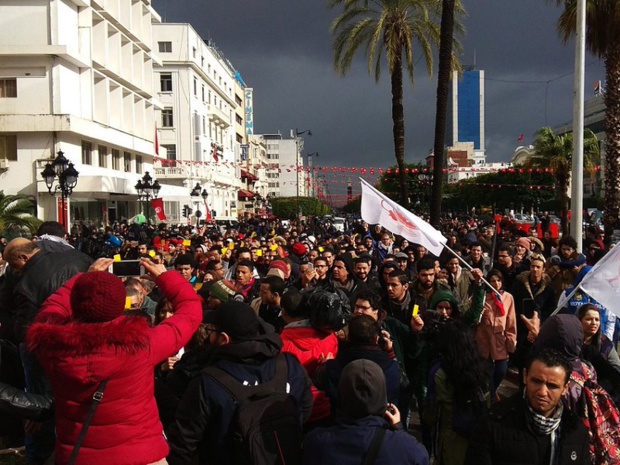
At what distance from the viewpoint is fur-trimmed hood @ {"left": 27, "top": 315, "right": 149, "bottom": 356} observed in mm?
2812

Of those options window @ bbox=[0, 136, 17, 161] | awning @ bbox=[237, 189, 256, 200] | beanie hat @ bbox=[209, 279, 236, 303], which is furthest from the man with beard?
awning @ bbox=[237, 189, 256, 200]

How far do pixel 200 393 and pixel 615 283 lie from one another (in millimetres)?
3380

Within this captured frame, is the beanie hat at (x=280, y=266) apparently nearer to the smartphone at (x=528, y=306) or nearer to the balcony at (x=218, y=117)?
the smartphone at (x=528, y=306)

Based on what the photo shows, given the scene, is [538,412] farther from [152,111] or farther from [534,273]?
[152,111]

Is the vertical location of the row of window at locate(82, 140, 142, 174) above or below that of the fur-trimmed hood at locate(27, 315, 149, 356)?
above

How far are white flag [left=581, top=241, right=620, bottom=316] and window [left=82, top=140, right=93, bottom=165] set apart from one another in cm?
3184

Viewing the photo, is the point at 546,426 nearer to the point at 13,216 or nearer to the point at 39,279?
the point at 39,279

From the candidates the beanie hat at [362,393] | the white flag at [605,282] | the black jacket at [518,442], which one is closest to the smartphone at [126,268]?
the beanie hat at [362,393]

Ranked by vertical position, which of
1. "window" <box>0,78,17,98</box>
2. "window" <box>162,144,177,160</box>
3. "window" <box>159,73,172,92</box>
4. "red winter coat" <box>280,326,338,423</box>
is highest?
"window" <box>159,73,172,92</box>

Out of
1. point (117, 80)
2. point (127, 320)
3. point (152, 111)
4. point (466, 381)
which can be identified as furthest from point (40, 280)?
point (152, 111)

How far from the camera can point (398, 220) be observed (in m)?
7.14

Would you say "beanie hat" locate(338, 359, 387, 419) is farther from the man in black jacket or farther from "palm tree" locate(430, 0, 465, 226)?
"palm tree" locate(430, 0, 465, 226)

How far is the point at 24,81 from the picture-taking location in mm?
30516

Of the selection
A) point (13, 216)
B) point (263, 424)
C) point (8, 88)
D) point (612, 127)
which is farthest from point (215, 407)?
point (8, 88)
